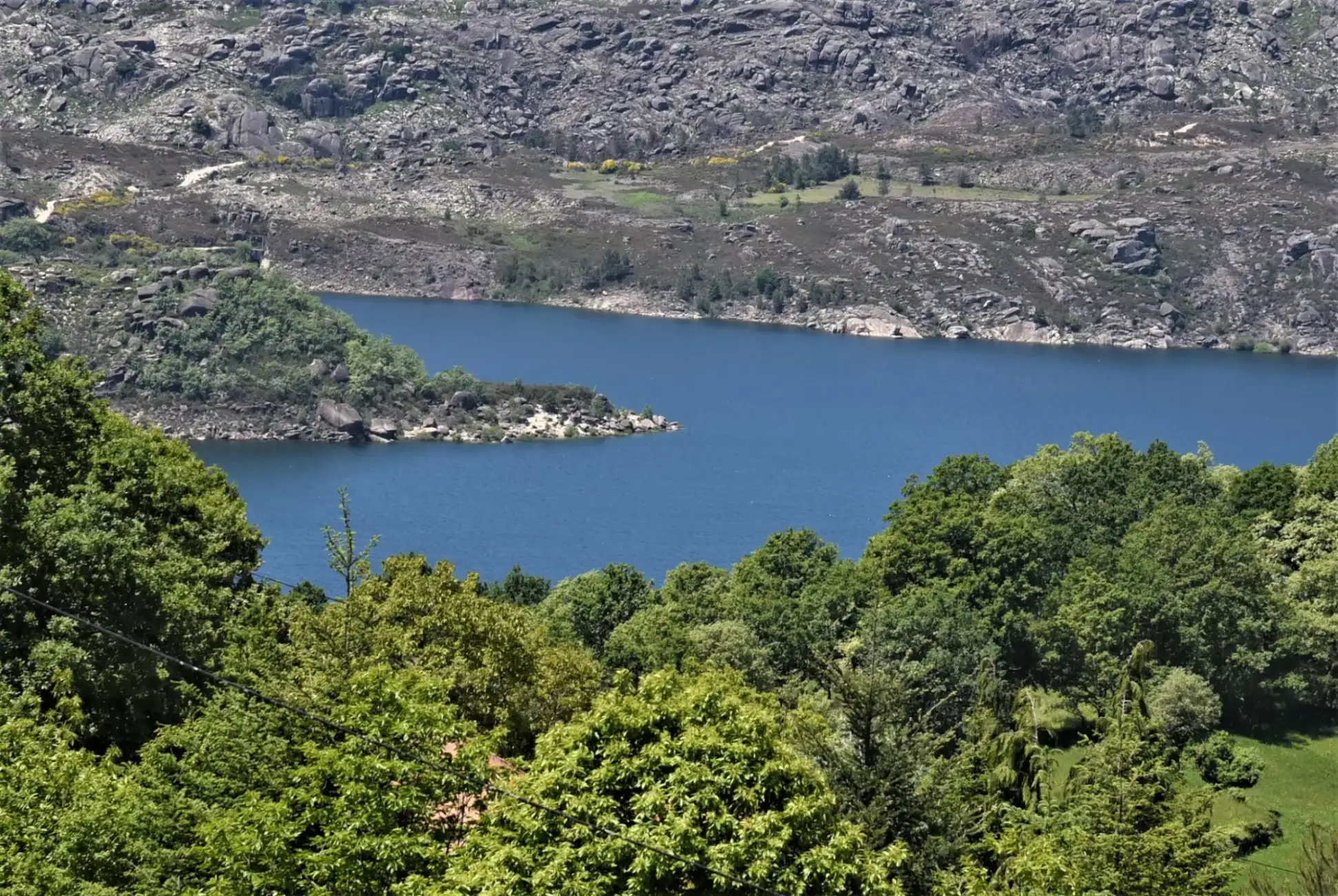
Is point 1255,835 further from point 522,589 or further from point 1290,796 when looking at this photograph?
point 522,589

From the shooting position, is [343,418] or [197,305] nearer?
[343,418]

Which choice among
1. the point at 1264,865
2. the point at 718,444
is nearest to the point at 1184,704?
the point at 1264,865

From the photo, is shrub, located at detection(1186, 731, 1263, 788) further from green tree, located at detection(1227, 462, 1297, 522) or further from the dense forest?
green tree, located at detection(1227, 462, 1297, 522)

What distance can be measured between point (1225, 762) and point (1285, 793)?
1833mm

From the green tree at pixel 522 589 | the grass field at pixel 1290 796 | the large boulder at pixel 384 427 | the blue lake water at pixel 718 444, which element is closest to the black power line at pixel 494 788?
the grass field at pixel 1290 796

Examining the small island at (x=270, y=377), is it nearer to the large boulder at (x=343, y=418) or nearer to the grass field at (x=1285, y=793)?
the large boulder at (x=343, y=418)

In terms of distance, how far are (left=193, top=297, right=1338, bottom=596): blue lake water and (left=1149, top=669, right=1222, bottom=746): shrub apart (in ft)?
160

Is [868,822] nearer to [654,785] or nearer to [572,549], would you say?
[654,785]

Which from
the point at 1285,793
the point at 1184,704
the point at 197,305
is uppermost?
the point at 197,305

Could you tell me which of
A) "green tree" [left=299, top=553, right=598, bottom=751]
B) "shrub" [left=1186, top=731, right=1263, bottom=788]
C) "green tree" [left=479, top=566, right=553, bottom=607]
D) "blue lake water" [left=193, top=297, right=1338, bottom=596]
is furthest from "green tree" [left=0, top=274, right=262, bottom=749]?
"blue lake water" [left=193, top=297, right=1338, bottom=596]

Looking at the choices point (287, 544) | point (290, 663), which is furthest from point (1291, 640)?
point (287, 544)

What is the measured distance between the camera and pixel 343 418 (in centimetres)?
13875

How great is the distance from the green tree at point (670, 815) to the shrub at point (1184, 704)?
79.2 feet

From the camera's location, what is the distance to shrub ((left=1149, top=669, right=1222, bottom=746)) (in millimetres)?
43250
